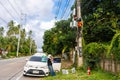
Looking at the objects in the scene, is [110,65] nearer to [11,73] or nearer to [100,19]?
[11,73]

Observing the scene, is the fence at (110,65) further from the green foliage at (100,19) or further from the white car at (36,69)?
the green foliage at (100,19)

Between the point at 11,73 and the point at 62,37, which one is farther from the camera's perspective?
the point at 62,37

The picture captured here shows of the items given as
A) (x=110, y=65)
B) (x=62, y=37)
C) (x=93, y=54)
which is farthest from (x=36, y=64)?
(x=62, y=37)

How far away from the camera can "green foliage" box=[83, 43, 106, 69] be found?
64.9 ft

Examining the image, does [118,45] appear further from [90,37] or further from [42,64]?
[90,37]

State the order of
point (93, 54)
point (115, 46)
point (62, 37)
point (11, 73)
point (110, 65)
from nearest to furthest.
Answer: point (115, 46)
point (110, 65)
point (11, 73)
point (93, 54)
point (62, 37)

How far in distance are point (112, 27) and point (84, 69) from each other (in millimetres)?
5100

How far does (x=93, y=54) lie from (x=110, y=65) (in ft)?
12.8

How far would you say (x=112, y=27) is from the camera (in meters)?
23.3

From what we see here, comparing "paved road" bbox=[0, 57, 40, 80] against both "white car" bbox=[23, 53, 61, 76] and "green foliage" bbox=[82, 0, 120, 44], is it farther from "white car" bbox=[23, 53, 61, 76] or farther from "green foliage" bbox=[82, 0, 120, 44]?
"green foliage" bbox=[82, 0, 120, 44]

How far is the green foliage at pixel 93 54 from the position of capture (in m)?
19.8

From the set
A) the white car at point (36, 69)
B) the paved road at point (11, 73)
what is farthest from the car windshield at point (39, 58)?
the paved road at point (11, 73)

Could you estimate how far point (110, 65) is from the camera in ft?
55.6

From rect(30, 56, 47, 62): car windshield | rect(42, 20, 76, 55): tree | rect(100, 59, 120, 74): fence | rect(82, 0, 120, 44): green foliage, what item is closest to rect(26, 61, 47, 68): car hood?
rect(30, 56, 47, 62): car windshield
